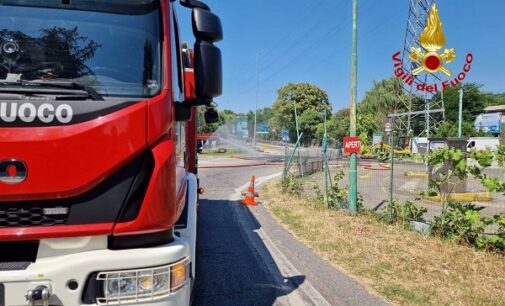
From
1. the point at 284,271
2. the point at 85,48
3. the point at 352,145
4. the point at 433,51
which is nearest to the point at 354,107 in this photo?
the point at 352,145

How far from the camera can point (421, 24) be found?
35812 millimetres

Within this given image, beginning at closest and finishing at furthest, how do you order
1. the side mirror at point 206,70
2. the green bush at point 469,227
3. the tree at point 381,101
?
the side mirror at point 206,70 < the green bush at point 469,227 < the tree at point 381,101

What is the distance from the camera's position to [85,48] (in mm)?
2926

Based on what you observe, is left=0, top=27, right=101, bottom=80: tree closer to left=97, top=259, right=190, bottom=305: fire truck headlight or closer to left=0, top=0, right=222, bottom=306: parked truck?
left=0, top=0, right=222, bottom=306: parked truck

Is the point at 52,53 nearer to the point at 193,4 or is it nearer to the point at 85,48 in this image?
the point at 85,48

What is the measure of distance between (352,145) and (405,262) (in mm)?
4024

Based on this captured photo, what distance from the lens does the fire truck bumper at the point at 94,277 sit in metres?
2.43

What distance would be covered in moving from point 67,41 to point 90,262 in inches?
58.5

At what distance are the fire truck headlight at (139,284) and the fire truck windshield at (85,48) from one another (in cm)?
110

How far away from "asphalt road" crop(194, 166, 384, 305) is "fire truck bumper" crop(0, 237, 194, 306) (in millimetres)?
2328

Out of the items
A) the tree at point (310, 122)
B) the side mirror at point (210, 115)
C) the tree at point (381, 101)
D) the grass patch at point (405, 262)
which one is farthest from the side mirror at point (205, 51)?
the tree at point (310, 122)

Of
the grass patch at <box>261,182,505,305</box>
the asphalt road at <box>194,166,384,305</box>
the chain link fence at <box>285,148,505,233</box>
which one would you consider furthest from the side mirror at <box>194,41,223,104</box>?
the chain link fence at <box>285,148,505,233</box>

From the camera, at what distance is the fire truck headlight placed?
251cm

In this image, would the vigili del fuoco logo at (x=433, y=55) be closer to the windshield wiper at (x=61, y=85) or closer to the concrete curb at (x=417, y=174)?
the concrete curb at (x=417, y=174)
